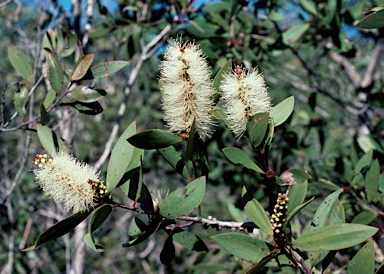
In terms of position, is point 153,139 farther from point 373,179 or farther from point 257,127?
point 373,179

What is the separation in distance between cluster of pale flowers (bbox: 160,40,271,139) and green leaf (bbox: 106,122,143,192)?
132 millimetres

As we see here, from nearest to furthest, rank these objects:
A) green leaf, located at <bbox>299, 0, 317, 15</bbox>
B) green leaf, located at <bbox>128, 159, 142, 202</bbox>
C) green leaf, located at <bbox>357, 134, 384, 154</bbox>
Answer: green leaf, located at <bbox>128, 159, 142, 202</bbox>, green leaf, located at <bbox>357, 134, 384, 154</bbox>, green leaf, located at <bbox>299, 0, 317, 15</bbox>

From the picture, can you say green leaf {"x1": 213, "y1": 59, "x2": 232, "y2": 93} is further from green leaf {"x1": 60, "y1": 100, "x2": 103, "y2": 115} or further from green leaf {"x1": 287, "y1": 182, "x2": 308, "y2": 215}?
green leaf {"x1": 60, "y1": 100, "x2": 103, "y2": 115}

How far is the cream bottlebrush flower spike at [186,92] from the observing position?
43.8 inches

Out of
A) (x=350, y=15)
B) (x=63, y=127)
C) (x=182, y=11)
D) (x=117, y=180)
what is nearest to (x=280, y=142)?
(x=350, y=15)

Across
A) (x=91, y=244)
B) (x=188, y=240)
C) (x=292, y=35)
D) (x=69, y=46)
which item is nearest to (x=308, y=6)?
(x=292, y=35)

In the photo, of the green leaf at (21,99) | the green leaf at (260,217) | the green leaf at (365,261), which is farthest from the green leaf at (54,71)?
the green leaf at (365,261)

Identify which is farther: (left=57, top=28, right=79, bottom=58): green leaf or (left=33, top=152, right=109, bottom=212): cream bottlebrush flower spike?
(left=57, top=28, right=79, bottom=58): green leaf

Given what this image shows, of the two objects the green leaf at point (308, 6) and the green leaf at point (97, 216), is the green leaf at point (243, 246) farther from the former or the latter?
the green leaf at point (308, 6)

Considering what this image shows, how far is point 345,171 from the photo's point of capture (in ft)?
7.28

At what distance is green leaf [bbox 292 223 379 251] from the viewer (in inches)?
38.8

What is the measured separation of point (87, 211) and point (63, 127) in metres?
2.05

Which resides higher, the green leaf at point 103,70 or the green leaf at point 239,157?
the green leaf at point 103,70

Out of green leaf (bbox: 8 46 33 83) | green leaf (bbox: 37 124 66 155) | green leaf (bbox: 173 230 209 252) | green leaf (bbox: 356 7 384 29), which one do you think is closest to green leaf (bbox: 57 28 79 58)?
green leaf (bbox: 8 46 33 83)
